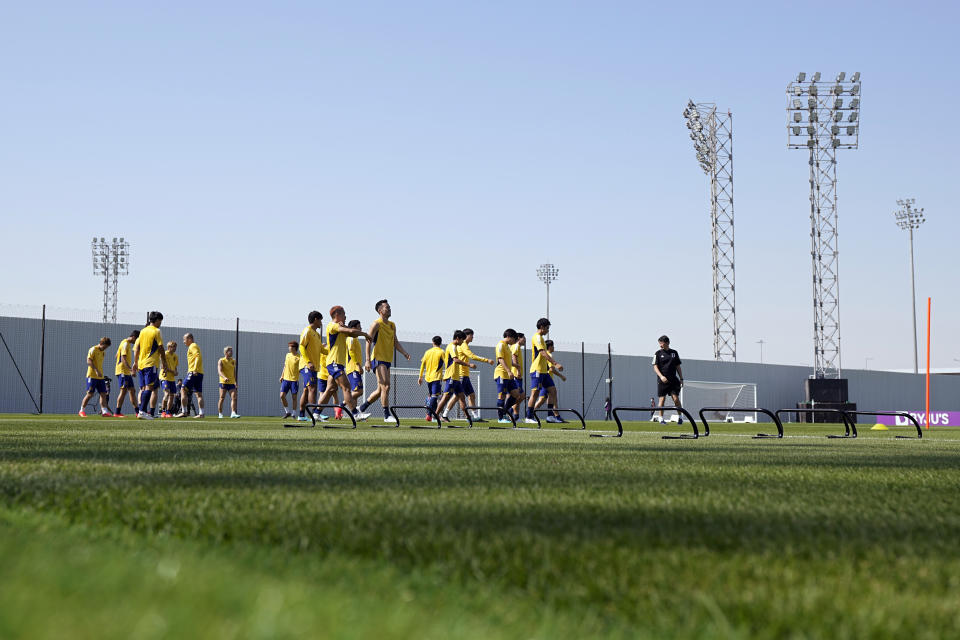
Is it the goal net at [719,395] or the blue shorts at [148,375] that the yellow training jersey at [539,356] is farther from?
the goal net at [719,395]

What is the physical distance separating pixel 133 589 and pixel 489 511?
1616 millimetres

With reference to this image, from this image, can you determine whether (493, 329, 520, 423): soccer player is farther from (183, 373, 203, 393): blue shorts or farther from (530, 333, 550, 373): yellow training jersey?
(183, 373, 203, 393): blue shorts

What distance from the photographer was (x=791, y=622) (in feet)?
5.66

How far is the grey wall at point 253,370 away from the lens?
29.5 m

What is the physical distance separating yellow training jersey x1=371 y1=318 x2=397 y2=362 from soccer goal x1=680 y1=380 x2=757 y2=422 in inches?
1109

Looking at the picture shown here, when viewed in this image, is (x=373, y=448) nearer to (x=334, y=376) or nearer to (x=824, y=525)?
(x=824, y=525)

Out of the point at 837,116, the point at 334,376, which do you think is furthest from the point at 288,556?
the point at 837,116

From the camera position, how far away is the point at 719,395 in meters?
46.2

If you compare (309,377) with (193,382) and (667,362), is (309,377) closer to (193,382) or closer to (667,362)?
(193,382)

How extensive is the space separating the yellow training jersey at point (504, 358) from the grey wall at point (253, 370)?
1436 cm

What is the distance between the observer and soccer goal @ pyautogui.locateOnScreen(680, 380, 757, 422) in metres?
44.1

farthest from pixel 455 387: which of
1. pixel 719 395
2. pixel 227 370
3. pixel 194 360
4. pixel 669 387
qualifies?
pixel 719 395

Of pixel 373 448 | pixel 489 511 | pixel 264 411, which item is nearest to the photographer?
pixel 489 511

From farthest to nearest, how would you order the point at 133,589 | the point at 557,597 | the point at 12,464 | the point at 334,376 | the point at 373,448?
the point at 334,376
the point at 373,448
the point at 12,464
the point at 557,597
the point at 133,589
